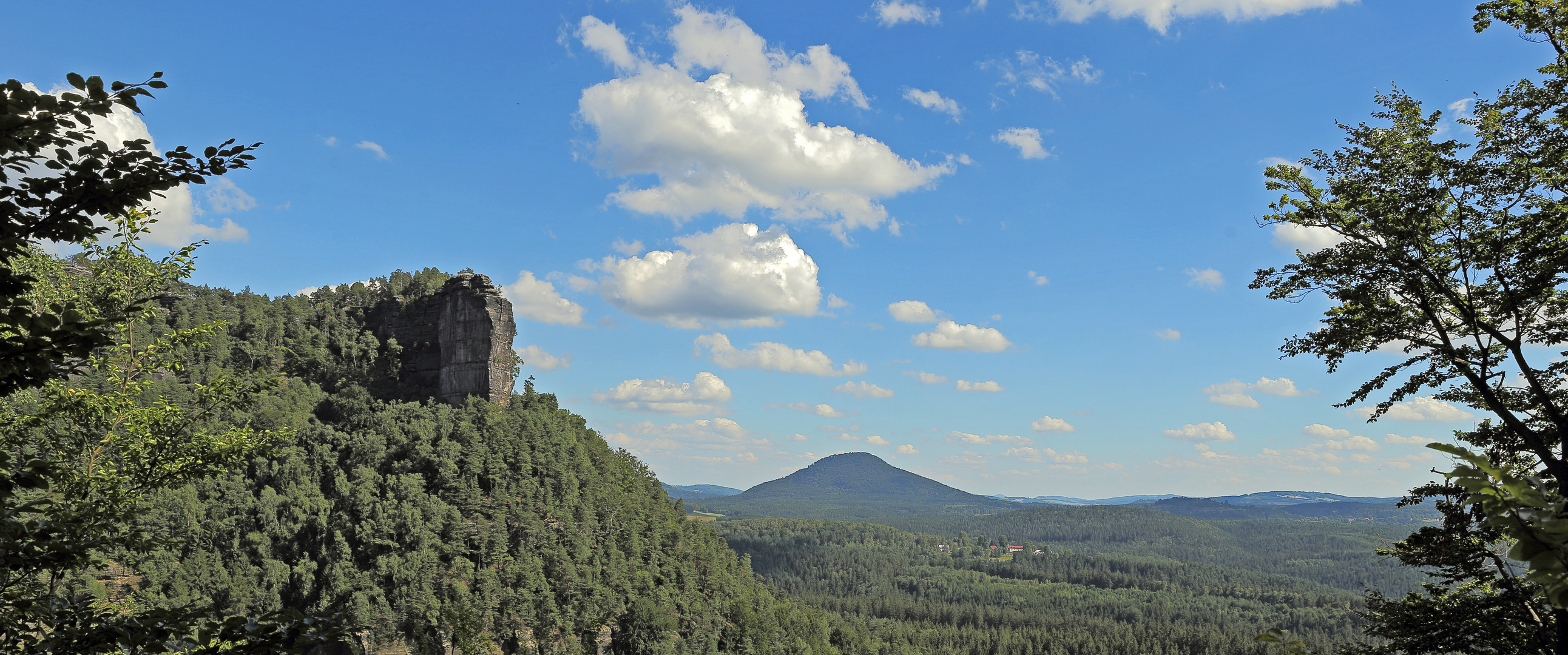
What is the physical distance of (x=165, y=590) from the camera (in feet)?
149

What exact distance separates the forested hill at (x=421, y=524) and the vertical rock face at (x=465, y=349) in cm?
201

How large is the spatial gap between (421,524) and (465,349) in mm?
22894

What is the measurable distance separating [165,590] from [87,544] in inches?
2038

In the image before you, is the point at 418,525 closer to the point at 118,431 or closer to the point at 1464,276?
the point at 118,431

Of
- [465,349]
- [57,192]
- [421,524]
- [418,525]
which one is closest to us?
[57,192]

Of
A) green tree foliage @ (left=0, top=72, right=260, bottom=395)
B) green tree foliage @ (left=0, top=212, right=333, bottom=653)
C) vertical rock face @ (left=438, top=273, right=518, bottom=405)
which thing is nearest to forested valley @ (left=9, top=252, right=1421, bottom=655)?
vertical rock face @ (left=438, top=273, right=518, bottom=405)

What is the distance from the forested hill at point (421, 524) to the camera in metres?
52.2

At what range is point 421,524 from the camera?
58.5 meters

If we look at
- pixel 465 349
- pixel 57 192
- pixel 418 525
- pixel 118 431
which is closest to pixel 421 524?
pixel 418 525

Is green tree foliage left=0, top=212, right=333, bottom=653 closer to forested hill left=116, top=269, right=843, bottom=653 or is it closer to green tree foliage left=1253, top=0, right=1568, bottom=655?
green tree foliage left=1253, top=0, right=1568, bottom=655

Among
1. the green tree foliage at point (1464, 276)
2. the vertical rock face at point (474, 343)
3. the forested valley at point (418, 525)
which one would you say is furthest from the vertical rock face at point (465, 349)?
the green tree foliage at point (1464, 276)

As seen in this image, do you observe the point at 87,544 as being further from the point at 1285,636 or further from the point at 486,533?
the point at 486,533

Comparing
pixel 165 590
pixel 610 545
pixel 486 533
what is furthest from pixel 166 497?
pixel 610 545

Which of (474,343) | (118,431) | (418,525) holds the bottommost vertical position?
(418,525)
